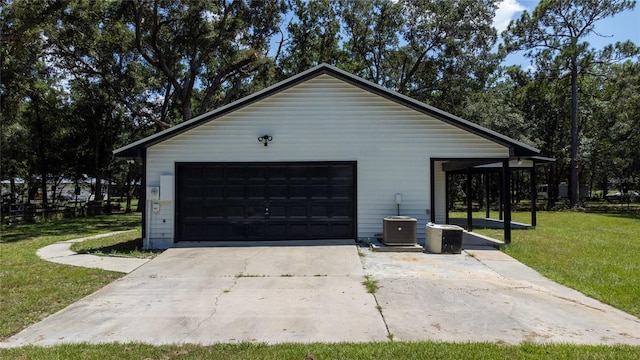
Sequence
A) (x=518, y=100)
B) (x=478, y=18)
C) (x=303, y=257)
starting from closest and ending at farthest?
(x=303, y=257) → (x=478, y=18) → (x=518, y=100)

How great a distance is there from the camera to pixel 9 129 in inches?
1067

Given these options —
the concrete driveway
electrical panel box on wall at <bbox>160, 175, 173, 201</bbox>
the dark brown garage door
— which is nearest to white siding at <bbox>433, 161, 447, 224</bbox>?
the dark brown garage door

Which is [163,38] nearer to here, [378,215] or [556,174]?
[378,215]

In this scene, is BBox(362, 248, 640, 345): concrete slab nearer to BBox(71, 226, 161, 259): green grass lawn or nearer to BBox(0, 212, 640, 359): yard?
BBox(0, 212, 640, 359): yard

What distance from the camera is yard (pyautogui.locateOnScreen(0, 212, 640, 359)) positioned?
4.09 meters

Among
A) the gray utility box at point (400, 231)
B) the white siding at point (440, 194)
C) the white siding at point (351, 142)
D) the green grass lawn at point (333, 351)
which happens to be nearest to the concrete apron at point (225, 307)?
the green grass lawn at point (333, 351)

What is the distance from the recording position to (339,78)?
11078mm

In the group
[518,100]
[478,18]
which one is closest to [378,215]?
[478,18]

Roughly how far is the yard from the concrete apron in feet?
0.89

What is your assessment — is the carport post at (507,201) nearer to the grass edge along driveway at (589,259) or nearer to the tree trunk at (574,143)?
the grass edge along driveway at (589,259)

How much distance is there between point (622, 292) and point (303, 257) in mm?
5707

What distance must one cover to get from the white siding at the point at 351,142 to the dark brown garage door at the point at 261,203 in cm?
29

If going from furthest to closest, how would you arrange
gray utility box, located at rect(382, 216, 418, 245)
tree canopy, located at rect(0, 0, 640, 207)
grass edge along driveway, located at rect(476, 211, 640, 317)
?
1. tree canopy, located at rect(0, 0, 640, 207)
2. gray utility box, located at rect(382, 216, 418, 245)
3. grass edge along driveway, located at rect(476, 211, 640, 317)

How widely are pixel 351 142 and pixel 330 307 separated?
6123 millimetres
